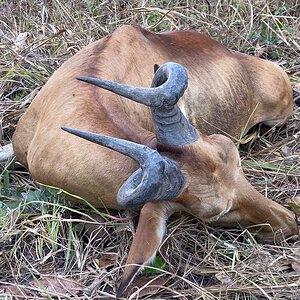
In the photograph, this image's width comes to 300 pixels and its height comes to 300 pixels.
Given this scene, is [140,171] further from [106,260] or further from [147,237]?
[106,260]

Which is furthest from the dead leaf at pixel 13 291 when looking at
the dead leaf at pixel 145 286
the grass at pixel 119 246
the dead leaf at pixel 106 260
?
the dead leaf at pixel 145 286

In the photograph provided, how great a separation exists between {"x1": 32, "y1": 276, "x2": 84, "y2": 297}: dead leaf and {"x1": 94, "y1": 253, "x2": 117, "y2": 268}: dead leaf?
171mm

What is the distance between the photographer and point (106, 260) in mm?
3988

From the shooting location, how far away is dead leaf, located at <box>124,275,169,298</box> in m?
3.68

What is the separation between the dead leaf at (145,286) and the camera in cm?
368

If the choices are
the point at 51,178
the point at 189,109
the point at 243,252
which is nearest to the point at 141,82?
the point at 189,109

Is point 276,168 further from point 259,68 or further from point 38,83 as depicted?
point 38,83

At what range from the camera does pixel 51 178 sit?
4062mm

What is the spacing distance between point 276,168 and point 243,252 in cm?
97

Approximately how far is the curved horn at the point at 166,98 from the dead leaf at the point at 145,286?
69 cm

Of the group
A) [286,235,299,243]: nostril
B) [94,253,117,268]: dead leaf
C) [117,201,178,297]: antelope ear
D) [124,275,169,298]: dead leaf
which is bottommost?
[286,235,299,243]: nostril

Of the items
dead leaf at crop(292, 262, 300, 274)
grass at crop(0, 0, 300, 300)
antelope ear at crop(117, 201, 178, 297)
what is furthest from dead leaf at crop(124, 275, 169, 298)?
dead leaf at crop(292, 262, 300, 274)

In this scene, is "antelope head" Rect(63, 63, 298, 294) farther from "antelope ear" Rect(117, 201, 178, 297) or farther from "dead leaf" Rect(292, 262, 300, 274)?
"dead leaf" Rect(292, 262, 300, 274)

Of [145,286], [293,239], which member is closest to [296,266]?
[293,239]
